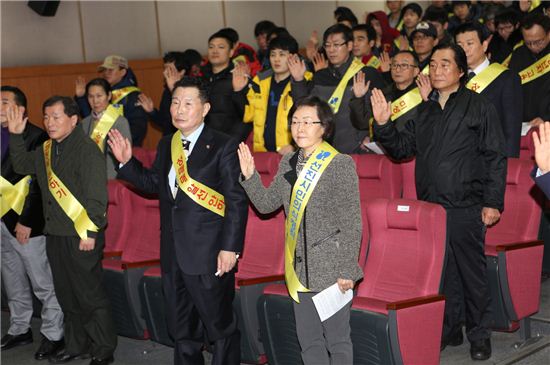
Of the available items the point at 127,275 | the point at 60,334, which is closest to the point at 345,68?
the point at 127,275

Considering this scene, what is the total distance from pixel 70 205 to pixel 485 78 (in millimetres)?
2529

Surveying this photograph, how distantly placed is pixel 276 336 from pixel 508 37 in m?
4.38

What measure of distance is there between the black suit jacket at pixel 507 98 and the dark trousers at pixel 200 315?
188cm

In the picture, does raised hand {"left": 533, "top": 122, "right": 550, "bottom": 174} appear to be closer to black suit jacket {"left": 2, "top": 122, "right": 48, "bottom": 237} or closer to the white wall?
black suit jacket {"left": 2, "top": 122, "right": 48, "bottom": 237}

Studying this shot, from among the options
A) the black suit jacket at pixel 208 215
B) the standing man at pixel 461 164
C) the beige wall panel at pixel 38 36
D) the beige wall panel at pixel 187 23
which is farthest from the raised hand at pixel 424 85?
the beige wall panel at pixel 187 23

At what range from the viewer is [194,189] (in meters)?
3.83

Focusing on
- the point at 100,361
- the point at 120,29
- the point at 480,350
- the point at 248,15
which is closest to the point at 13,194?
the point at 100,361

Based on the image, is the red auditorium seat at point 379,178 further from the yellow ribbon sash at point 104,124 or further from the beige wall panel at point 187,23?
the beige wall panel at point 187,23

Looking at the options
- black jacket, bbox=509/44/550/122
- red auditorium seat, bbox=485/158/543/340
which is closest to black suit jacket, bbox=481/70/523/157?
red auditorium seat, bbox=485/158/543/340

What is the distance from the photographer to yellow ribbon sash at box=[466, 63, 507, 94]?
15.9 feet

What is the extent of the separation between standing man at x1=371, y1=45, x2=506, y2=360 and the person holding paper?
624 mm

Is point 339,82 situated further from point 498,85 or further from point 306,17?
point 306,17

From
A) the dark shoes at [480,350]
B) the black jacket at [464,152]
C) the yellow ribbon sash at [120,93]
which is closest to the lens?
the black jacket at [464,152]

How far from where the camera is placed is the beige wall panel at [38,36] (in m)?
8.34
